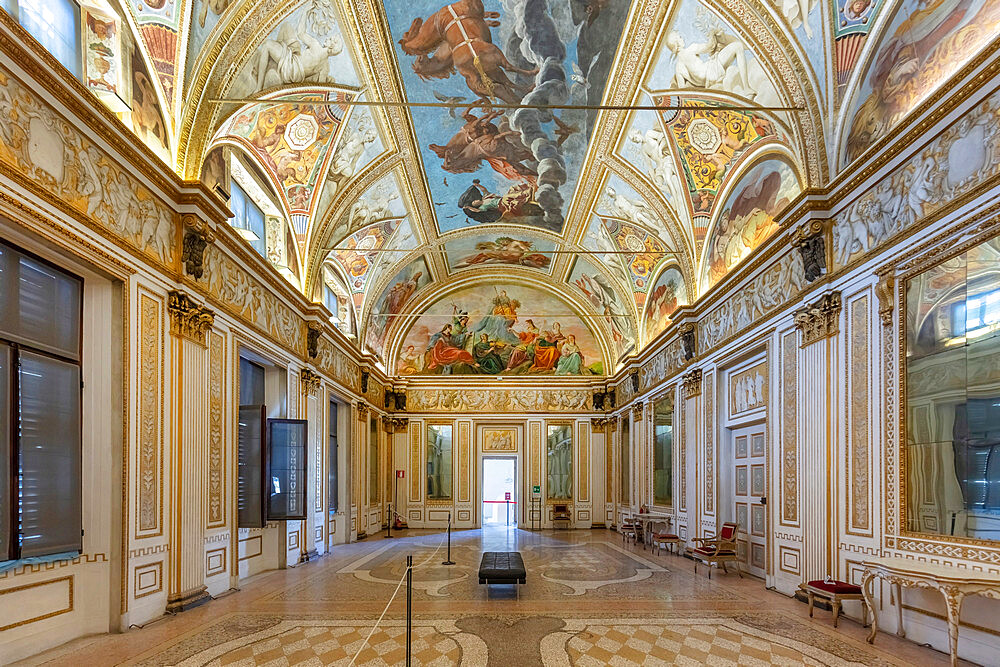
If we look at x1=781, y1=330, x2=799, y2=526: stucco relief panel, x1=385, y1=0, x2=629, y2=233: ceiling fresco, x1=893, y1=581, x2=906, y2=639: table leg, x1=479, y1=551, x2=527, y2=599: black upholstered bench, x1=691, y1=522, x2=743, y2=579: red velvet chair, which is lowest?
x1=691, y1=522, x2=743, y2=579: red velvet chair

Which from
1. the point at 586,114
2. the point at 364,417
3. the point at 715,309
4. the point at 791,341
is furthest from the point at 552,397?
the point at 791,341

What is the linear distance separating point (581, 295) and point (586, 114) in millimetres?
13661

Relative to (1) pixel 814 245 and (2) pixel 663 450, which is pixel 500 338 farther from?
(1) pixel 814 245

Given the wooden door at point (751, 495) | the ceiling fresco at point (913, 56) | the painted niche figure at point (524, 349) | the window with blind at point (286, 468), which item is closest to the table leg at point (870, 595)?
the wooden door at point (751, 495)

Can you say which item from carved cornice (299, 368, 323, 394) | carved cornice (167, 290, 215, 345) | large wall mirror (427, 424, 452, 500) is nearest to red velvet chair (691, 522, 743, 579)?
carved cornice (299, 368, 323, 394)

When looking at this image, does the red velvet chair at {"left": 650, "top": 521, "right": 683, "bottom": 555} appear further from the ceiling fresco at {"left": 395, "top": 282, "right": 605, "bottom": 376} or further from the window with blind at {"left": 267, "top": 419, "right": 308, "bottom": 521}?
the ceiling fresco at {"left": 395, "top": 282, "right": 605, "bottom": 376}

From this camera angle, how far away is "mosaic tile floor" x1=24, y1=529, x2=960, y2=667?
7.85 m

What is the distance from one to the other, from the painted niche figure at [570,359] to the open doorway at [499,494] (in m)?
4.20

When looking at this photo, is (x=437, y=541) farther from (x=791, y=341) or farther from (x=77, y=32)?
(x=77, y=32)

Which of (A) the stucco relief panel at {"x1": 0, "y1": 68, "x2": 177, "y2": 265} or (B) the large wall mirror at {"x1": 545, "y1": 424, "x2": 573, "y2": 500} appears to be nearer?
(A) the stucco relief panel at {"x1": 0, "y1": 68, "x2": 177, "y2": 265}

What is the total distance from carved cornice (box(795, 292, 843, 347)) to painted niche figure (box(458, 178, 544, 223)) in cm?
1014

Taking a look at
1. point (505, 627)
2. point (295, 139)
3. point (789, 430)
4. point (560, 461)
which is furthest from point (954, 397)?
point (560, 461)

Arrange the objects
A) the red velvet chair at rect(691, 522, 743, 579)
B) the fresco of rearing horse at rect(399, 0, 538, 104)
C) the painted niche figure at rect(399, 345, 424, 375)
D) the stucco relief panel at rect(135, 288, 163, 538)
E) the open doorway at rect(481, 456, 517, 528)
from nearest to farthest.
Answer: the stucco relief panel at rect(135, 288, 163, 538) → the fresco of rearing horse at rect(399, 0, 538, 104) → the red velvet chair at rect(691, 522, 743, 579) → the painted niche figure at rect(399, 345, 424, 375) → the open doorway at rect(481, 456, 517, 528)

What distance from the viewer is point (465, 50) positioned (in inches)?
525
